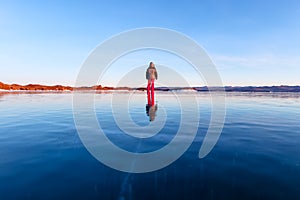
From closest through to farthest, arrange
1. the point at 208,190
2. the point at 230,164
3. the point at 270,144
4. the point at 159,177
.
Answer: the point at 208,190
the point at 159,177
the point at 230,164
the point at 270,144

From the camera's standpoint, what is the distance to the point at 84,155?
764cm

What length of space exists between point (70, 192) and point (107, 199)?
3.29ft

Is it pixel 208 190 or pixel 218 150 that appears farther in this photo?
pixel 218 150

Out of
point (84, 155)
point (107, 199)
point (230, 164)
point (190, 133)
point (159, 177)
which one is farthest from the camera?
point (190, 133)

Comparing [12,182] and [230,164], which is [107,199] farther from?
[230,164]

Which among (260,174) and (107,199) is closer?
(107,199)

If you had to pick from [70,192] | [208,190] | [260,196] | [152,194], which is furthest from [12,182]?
[260,196]

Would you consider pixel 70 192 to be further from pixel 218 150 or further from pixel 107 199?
pixel 218 150

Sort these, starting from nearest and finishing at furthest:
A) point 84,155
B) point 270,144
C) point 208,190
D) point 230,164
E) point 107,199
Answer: point 107,199 → point 208,190 → point 230,164 → point 84,155 → point 270,144

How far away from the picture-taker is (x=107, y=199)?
184 inches

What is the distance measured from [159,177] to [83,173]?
2.30 metres

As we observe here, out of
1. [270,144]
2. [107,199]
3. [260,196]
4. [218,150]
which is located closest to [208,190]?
[260,196]

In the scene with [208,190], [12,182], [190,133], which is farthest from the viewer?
[190,133]

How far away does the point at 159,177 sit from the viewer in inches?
231
